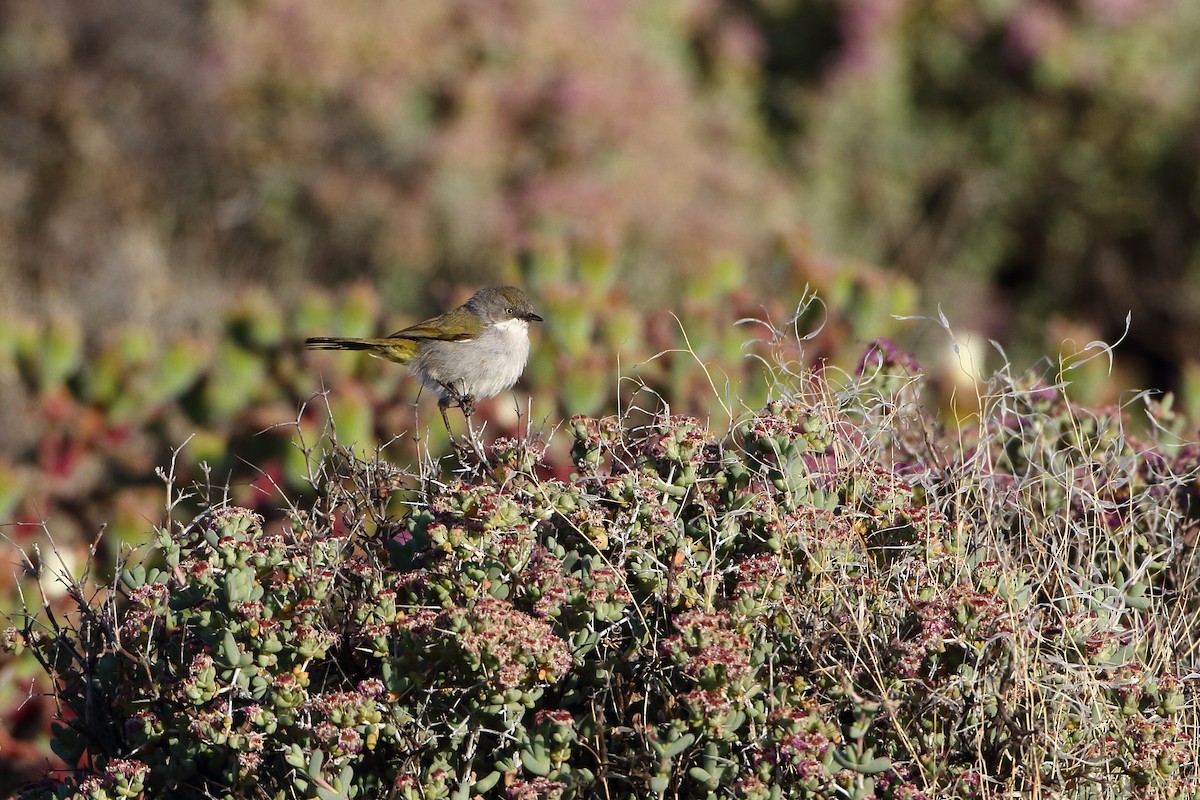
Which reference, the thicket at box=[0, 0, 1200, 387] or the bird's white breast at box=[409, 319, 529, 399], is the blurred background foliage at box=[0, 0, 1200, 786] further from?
the bird's white breast at box=[409, 319, 529, 399]

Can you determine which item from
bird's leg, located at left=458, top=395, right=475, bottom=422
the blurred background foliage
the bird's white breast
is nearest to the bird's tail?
the bird's white breast

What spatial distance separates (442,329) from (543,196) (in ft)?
17.5

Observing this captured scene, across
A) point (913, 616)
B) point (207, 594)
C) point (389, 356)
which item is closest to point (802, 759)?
point (913, 616)

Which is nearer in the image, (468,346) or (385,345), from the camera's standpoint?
(468,346)

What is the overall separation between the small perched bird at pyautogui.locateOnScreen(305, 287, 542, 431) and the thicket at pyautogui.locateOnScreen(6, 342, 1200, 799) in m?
1.87

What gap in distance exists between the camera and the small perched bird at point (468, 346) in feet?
16.7

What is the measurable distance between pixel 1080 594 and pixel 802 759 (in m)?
0.82

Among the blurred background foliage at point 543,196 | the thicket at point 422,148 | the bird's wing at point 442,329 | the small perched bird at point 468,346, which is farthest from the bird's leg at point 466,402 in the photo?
the thicket at point 422,148

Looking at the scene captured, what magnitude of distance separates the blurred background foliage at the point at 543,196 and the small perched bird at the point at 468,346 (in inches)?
33.9

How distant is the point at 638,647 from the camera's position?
278 cm

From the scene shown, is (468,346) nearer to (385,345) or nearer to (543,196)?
(385,345)

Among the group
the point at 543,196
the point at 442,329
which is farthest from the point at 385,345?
the point at 543,196

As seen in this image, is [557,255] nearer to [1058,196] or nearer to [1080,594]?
[1080,594]

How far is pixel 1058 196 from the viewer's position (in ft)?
41.1
